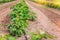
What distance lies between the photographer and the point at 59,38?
1126 centimetres

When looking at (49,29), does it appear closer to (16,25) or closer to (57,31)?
(57,31)

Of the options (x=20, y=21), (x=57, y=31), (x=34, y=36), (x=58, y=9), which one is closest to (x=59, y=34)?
(x=57, y=31)

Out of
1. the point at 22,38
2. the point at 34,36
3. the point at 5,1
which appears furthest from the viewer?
the point at 5,1

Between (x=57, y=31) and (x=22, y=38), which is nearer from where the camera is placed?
(x=22, y=38)

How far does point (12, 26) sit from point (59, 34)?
2664 millimetres

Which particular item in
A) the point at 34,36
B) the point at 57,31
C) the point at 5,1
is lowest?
the point at 5,1

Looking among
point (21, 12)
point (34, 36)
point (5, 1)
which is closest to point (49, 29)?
point (21, 12)

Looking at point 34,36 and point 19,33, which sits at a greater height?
point 34,36

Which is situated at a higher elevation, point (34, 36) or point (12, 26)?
point (34, 36)

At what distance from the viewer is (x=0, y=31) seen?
39.5 ft

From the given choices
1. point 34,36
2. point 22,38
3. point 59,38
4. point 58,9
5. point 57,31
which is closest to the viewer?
point 34,36

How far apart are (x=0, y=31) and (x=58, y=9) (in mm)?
11619

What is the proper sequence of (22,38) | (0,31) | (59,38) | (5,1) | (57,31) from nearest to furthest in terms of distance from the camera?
(22,38)
(59,38)
(0,31)
(57,31)
(5,1)

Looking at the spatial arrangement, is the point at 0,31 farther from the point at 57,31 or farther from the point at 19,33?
the point at 57,31
